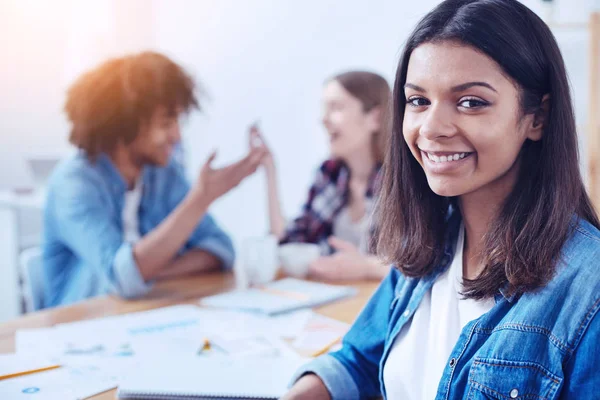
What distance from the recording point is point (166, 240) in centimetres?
142

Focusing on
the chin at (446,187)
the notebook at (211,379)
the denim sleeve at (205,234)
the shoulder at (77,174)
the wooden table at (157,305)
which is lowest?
the wooden table at (157,305)

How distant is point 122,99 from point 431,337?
4.15 feet

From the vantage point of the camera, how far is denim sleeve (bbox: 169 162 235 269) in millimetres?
1582

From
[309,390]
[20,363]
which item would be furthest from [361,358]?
[20,363]

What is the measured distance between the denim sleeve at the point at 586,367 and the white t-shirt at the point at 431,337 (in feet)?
0.43

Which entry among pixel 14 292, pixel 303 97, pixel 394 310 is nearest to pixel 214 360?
pixel 394 310

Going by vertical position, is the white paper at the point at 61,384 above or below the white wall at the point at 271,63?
below

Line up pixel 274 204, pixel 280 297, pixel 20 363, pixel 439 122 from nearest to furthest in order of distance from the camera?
pixel 439 122 → pixel 20 363 → pixel 280 297 → pixel 274 204

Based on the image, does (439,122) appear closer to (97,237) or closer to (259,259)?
(259,259)

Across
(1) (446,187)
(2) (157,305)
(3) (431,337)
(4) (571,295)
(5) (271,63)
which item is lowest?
(2) (157,305)

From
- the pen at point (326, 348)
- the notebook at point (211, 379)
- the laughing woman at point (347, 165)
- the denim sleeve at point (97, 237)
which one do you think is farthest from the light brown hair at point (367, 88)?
the notebook at point (211, 379)

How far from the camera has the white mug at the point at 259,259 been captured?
1.39 metres

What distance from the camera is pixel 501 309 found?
0.68 meters

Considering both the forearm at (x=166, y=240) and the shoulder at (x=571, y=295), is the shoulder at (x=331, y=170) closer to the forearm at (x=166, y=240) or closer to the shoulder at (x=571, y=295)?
the forearm at (x=166, y=240)
